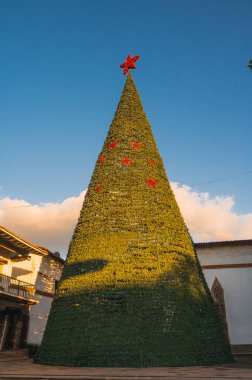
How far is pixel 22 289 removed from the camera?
17156 mm

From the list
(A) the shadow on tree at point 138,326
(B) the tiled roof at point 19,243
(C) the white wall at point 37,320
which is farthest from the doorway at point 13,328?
(A) the shadow on tree at point 138,326

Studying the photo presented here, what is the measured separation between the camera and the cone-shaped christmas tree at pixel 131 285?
650 cm

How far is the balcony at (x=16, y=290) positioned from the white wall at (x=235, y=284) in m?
9.67

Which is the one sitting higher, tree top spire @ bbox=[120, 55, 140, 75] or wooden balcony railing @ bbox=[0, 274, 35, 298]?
tree top spire @ bbox=[120, 55, 140, 75]

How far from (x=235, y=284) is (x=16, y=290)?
37.5 ft

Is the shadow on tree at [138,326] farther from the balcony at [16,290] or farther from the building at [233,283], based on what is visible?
the building at [233,283]

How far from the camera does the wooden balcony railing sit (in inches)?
622

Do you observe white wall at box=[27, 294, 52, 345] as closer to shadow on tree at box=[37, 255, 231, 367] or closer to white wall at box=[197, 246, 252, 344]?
white wall at box=[197, 246, 252, 344]

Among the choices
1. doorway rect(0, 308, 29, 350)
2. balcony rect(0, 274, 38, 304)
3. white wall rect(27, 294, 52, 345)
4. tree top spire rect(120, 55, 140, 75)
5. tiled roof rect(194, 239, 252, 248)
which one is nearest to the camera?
tree top spire rect(120, 55, 140, 75)

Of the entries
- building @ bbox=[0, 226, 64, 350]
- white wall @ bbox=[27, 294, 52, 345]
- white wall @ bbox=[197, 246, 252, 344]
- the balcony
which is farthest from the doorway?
white wall @ bbox=[197, 246, 252, 344]

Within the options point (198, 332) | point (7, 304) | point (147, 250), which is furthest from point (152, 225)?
point (7, 304)

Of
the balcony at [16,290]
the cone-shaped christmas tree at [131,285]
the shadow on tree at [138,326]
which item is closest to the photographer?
the shadow on tree at [138,326]

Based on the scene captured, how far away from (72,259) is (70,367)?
2445mm

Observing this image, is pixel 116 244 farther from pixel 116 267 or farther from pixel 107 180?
pixel 107 180
